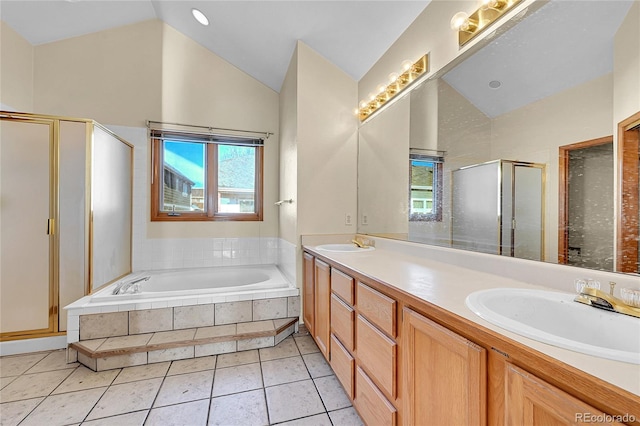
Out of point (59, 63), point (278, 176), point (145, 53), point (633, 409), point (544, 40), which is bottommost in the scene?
point (633, 409)

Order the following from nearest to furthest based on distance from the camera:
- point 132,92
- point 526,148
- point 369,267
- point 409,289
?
point 409,289
point 526,148
point 369,267
point 132,92

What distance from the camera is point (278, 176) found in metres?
3.29

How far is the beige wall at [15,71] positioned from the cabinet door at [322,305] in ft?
10.0

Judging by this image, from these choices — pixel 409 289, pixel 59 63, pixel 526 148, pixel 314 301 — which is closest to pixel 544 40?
pixel 526 148

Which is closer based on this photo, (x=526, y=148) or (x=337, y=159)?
(x=526, y=148)

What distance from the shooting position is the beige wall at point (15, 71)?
7.68ft

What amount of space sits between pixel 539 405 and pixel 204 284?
9.54ft

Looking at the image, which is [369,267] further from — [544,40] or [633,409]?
[544,40]

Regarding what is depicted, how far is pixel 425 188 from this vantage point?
181 cm

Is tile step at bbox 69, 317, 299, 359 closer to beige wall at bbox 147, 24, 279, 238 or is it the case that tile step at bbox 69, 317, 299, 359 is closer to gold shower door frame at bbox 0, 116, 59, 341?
gold shower door frame at bbox 0, 116, 59, 341

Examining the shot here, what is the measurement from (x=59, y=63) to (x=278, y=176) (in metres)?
2.40

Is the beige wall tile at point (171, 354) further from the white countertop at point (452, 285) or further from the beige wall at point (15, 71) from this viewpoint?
the beige wall at point (15, 71)

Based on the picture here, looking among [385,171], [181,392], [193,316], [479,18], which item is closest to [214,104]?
[385,171]

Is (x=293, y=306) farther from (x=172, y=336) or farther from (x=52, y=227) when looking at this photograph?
(x=52, y=227)
